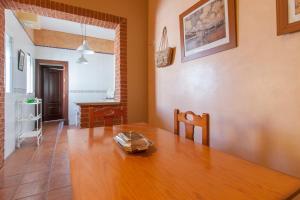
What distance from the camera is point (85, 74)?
5.54 m

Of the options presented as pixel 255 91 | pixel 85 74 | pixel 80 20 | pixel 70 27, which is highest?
pixel 70 27

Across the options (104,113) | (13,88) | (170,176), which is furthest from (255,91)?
(13,88)

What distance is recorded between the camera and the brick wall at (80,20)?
2.09 meters

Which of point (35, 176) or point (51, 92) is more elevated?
point (51, 92)

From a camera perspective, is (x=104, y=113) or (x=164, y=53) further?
(x=164, y=53)

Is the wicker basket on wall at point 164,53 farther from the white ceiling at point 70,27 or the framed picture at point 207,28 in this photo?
the white ceiling at point 70,27

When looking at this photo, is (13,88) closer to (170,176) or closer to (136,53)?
(136,53)

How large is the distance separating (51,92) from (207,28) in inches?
232

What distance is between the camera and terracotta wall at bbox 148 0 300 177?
44.2 inches

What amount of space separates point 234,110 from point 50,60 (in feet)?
17.1

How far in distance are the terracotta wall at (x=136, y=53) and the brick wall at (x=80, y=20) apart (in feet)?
0.30

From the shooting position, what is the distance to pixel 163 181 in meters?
0.69

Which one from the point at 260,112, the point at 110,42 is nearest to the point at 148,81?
the point at 260,112

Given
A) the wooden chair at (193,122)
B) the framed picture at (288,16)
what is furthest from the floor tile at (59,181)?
the framed picture at (288,16)
